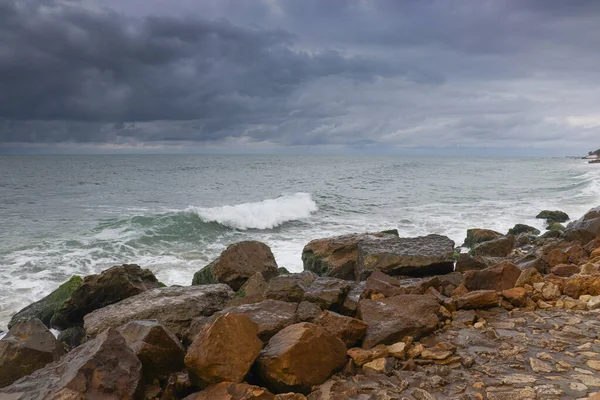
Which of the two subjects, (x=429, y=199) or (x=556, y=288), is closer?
(x=556, y=288)

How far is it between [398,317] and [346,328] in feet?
2.17

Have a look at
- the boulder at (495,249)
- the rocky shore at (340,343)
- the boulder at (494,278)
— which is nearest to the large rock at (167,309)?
the rocky shore at (340,343)

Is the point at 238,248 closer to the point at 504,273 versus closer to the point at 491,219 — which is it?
the point at 504,273

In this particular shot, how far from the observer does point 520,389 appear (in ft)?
13.1

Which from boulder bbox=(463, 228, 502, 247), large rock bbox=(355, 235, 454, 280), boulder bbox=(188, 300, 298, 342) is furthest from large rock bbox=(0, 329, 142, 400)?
boulder bbox=(463, 228, 502, 247)

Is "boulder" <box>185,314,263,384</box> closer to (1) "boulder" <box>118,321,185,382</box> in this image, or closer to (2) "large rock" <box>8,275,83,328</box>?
(1) "boulder" <box>118,321,185,382</box>

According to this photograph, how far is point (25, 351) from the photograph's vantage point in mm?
5711

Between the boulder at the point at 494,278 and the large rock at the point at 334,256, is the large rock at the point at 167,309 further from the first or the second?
the boulder at the point at 494,278

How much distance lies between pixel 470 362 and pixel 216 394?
2324 millimetres

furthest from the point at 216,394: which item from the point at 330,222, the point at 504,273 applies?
the point at 330,222

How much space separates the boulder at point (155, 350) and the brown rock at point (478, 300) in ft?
11.4

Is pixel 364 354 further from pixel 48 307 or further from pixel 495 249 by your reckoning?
pixel 495 249

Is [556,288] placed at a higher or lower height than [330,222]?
higher

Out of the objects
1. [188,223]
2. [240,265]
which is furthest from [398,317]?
[188,223]
